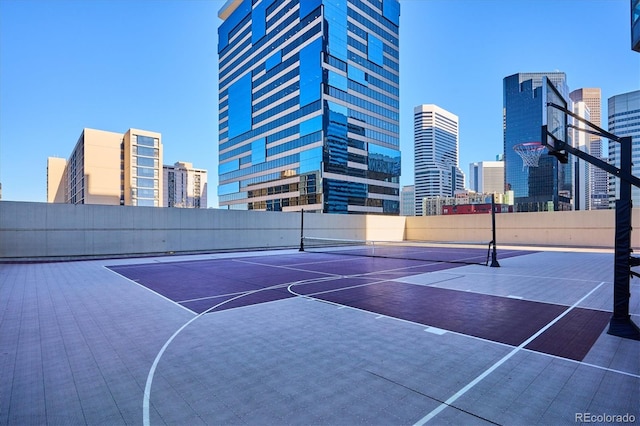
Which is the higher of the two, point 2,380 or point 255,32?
point 255,32

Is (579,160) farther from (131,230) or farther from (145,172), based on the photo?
(145,172)

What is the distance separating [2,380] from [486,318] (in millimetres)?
10258

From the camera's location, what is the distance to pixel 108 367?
228 inches

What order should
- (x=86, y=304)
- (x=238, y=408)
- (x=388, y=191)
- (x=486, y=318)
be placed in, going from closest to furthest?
1. (x=238, y=408)
2. (x=486, y=318)
3. (x=86, y=304)
4. (x=388, y=191)

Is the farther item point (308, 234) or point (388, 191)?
point (388, 191)

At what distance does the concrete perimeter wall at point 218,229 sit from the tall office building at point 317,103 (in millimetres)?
35072

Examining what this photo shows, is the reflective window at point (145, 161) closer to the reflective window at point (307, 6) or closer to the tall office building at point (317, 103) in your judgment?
the tall office building at point (317, 103)

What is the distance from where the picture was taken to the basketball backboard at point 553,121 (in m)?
8.95

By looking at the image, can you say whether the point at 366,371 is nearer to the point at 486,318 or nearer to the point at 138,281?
the point at 486,318

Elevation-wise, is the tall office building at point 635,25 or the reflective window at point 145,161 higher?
the reflective window at point 145,161

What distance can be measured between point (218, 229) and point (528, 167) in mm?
90485

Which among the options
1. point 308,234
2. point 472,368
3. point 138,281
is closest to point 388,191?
point 308,234

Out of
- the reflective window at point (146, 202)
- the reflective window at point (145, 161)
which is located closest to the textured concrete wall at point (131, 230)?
the reflective window at point (146, 202)

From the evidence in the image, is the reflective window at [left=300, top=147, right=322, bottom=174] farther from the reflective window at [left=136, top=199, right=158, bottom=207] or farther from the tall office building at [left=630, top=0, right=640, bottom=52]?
the tall office building at [left=630, top=0, right=640, bottom=52]
